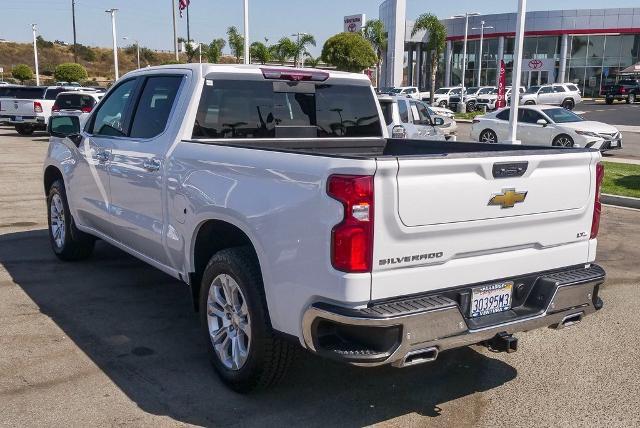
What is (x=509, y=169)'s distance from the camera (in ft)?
11.5

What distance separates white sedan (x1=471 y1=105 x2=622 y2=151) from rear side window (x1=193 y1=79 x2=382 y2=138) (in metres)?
13.8

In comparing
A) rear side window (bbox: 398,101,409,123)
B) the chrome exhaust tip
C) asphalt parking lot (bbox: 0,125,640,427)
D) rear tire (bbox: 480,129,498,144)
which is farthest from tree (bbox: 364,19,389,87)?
the chrome exhaust tip

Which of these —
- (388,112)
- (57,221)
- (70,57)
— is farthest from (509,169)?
(70,57)

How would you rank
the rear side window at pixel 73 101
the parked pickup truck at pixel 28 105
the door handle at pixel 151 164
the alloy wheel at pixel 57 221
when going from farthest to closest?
1. the parked pickup truck at pixel 28 105
2. the rear side window at pixel 73 101
3. the alloy wheel at pixel 57 221
4. the door handle at pixel 151 164

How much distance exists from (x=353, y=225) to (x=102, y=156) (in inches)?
129

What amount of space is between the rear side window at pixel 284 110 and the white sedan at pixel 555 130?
13.8 m

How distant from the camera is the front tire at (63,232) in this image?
6.67m

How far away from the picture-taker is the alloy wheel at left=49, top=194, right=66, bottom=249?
6.83 m

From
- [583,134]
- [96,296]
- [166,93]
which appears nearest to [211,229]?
[166,93]

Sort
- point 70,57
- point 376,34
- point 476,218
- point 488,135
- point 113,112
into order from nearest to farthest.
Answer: point 476,218
point 113,112
point 488,135
point 376,34
point 70,57

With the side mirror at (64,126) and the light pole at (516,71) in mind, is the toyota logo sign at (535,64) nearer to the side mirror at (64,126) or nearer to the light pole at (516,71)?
the light pole at (516,71)

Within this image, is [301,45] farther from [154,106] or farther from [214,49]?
[154,106]

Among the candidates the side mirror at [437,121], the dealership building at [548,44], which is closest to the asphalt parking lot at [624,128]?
the side mirror at [437,121]

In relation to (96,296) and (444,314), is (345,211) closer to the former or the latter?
(444,314)
